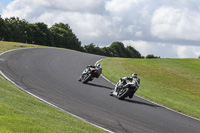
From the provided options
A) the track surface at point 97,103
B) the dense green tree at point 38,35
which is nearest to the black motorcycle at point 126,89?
the track surface at point 97,103

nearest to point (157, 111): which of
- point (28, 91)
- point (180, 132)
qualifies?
point (180, 132)

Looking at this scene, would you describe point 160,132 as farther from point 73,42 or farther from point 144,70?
point 73,42

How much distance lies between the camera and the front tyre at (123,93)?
16.6m

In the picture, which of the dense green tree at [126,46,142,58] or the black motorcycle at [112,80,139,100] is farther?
the dense green tree at [126,46,142,58]

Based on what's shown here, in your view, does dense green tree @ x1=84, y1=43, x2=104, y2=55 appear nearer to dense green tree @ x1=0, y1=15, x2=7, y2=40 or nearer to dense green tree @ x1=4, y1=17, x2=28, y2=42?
dense green tree @ x1=4, y1=17, x2=28, y2=42

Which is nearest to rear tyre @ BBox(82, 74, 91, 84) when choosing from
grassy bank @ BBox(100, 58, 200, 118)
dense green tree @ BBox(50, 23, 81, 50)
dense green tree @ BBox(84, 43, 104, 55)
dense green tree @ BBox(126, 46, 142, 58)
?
grassy bank @ BBox(100, 58, 200, 118)

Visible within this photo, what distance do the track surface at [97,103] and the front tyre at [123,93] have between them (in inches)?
13.8

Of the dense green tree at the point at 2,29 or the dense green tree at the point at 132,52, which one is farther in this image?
the dense green tree at the point at 132,52

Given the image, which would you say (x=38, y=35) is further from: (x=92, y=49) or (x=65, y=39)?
(x=92, y=49)

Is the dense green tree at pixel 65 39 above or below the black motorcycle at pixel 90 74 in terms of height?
above

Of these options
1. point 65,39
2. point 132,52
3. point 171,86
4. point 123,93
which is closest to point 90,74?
point 123,93

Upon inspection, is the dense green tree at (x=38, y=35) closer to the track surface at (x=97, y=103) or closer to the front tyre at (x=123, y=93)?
the track surface at (x=97, y=103)

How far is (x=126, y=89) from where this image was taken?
54.5 feet

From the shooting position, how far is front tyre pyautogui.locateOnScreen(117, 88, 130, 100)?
16609 millimetres
